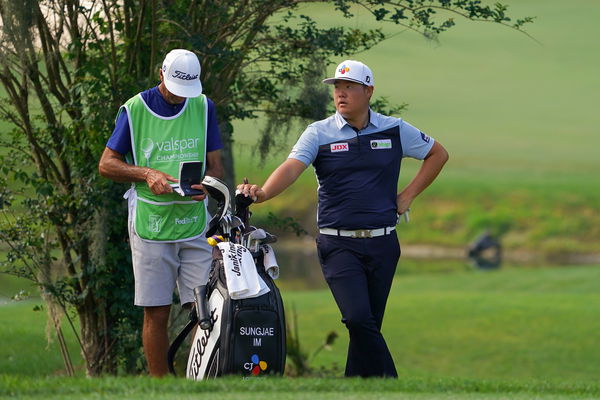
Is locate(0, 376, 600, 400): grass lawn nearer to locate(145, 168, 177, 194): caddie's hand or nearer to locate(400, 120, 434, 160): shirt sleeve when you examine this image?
locate(145, 168, 177, 194): caddie's hand

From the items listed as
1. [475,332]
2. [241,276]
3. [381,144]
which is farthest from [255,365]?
[475,332]

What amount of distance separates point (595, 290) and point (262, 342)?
1678 cm

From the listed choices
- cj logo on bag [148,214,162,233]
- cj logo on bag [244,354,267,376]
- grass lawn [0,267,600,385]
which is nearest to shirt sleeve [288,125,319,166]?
cj logo on bag [148,214,162,233]

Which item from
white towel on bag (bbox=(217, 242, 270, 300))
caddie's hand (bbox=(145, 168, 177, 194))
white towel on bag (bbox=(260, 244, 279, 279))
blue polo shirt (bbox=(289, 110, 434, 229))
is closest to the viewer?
white towel on bag (bbox=(217, 242, 270, 300))

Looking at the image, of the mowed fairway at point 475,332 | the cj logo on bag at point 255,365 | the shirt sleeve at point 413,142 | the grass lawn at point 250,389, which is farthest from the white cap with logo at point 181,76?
the mowed fairway at point 475,332

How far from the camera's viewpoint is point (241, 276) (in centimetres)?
595

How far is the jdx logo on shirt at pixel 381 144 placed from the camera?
679cm

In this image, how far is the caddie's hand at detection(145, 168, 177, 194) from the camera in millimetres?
6277

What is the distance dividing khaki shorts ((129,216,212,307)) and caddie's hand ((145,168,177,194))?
453 mm

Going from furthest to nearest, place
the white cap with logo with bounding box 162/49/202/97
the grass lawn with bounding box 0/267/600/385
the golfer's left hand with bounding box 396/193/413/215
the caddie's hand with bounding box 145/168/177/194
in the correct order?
the grass lawn with bounding box 0/267/600/385 → the golfer's left hand with bounding box 396/193/413/215 → the white cap with logo with bounding box 162/49/202/97 → the caddie's hand with bounding box 145/168/177/194

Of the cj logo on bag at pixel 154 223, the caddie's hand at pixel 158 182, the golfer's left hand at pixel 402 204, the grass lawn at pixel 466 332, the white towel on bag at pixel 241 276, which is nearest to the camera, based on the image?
the white towel on bag at pixel 241 276

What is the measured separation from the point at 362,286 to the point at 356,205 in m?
0.46

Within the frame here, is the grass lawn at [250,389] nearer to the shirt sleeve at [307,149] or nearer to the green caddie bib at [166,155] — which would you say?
the green caddie bib at [166,155]

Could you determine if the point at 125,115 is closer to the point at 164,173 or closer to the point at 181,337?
the point at 164,173
